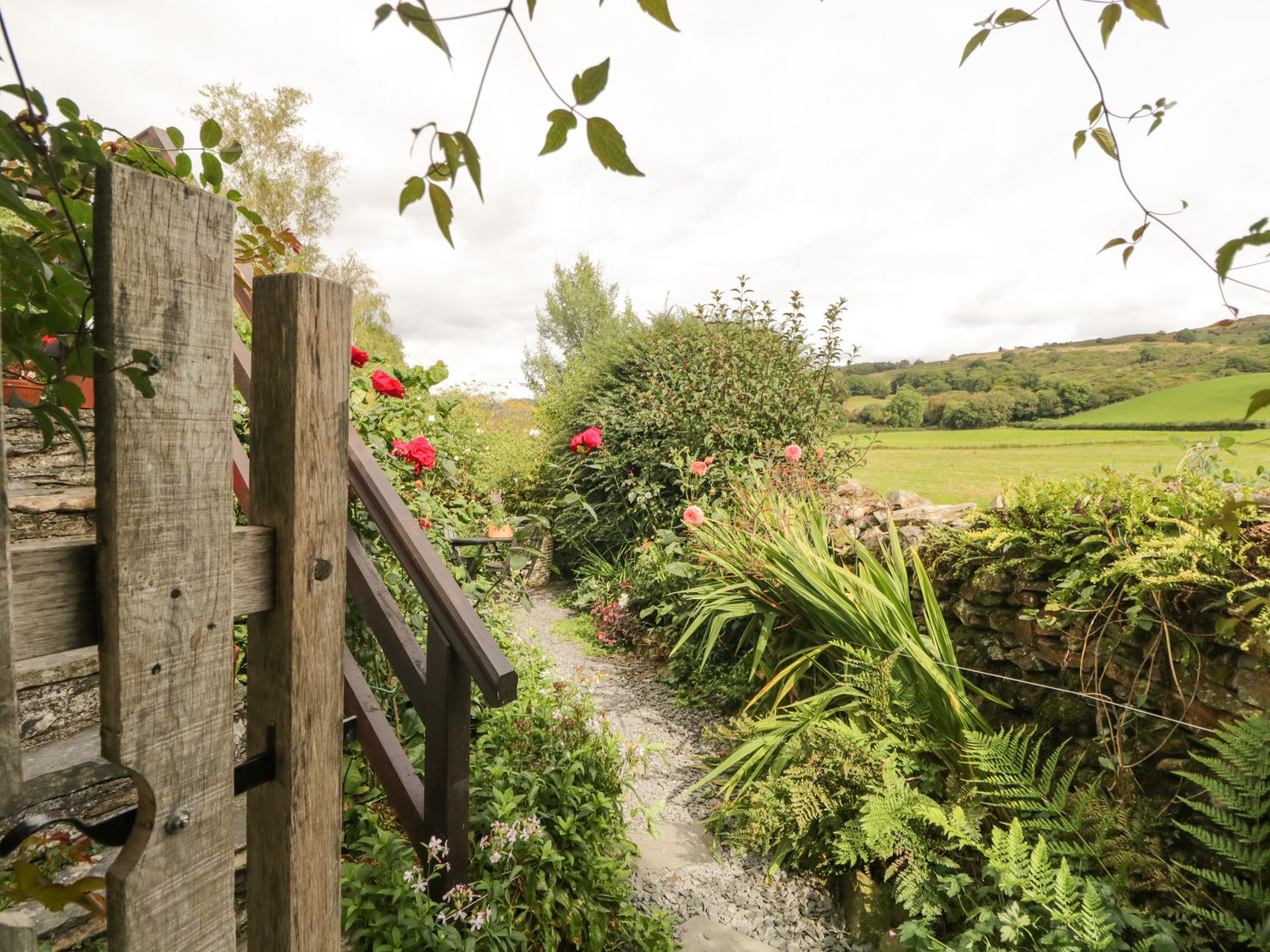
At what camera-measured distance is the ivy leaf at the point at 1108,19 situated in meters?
0.75

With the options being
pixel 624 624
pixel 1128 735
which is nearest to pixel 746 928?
pixel 1128 735

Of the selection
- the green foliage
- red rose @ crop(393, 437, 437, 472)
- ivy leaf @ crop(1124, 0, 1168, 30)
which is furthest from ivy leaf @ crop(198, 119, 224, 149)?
the green foliage

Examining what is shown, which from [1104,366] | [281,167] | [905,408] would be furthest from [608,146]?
[281,167]

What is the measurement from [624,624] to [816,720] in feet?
7.71

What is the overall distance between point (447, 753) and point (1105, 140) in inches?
65.2

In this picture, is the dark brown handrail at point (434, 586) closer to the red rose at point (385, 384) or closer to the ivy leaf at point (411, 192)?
the ivy leaf at point (411, 192)

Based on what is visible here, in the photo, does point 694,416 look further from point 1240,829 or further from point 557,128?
point 557,128

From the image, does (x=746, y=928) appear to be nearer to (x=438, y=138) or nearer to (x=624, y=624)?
(x=438, y=138)

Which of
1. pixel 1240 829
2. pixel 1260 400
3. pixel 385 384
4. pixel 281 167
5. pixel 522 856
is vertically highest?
pixel 281 167

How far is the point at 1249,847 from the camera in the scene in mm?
1673

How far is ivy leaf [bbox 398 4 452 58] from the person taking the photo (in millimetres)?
523

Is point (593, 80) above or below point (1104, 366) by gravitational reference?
below

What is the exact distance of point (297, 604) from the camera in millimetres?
807

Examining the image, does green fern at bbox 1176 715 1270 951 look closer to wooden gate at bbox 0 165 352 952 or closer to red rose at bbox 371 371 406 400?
wooden gate at bbox 0 165 352 952
